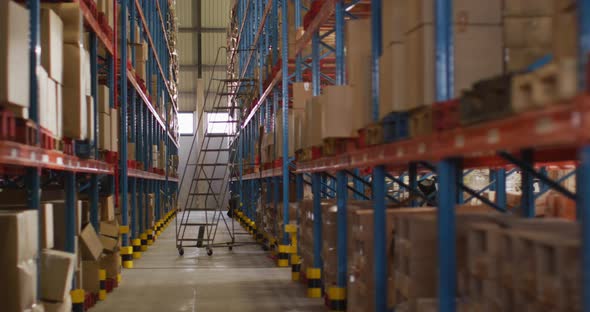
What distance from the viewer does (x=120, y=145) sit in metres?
12.3

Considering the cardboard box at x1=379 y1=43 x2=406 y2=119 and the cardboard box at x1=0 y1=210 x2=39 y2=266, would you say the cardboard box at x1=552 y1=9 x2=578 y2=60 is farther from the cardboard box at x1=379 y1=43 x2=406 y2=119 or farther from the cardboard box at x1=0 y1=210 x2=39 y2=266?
the cardboard box at x1=0 y1=210 x2=39 y2=266

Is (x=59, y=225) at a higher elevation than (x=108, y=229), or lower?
higher

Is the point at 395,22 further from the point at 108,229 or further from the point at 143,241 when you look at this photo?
the point at 143,241

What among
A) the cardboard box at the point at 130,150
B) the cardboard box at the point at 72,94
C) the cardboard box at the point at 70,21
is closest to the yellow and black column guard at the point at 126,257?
the cardboard box at the point at 130,150

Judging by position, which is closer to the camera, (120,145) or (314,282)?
(314,282)

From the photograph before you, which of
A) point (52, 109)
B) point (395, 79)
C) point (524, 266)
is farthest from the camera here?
point (52, 109)

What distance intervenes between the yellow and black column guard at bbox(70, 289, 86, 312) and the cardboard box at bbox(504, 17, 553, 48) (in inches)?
205

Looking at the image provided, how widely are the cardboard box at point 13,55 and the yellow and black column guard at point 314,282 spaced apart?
4.91 meters

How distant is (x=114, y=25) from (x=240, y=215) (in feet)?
50.3

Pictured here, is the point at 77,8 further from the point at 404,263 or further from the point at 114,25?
the point at 404,263

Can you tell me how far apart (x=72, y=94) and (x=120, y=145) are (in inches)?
211

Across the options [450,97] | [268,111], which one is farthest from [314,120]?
[268,111]

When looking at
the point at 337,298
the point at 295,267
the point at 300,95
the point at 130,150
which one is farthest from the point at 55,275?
the point at 130,150

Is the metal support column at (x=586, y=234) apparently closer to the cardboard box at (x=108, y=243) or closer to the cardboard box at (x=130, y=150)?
the cardboard box at (x=108, y=243)
